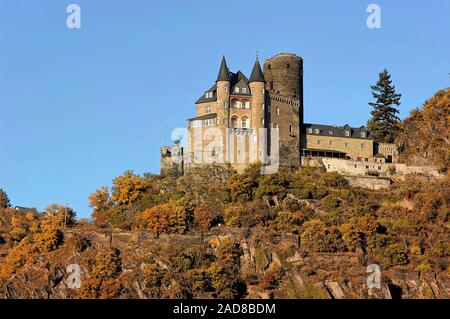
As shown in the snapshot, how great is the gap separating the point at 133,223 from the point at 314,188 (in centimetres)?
1487

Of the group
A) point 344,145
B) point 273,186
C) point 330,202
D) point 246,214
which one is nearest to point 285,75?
point 344,145

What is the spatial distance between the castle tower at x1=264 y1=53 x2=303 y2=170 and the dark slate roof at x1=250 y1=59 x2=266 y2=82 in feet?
5.58

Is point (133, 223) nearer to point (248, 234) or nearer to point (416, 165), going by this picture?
point (248, 234)

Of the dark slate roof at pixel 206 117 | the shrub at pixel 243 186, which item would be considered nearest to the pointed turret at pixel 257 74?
the dark slate roof at pixel 206 117

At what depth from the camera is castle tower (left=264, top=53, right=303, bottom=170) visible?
11869 cm

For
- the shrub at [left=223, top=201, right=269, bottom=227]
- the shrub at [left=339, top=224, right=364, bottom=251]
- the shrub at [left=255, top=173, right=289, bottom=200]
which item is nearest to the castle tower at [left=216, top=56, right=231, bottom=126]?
the shrub at [left=255, top=173, right=289, bottom=200]

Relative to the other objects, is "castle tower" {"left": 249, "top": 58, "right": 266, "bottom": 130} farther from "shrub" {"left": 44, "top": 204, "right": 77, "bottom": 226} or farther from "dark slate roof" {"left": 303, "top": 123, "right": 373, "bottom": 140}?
"shrub" {"left": 44, "top": 204, "right": 77, "bottom": 226}

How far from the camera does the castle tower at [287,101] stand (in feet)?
389

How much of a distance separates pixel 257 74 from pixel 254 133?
5.65m

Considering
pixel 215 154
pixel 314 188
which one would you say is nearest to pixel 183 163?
pixel 215 154

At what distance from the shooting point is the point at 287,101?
121312 mm

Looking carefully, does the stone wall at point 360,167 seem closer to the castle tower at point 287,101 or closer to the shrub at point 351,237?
the castle tower at point 287,101
